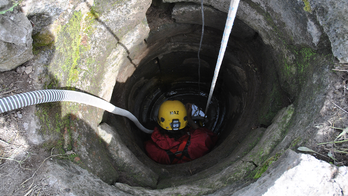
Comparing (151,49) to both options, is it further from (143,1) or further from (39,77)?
(39,77)

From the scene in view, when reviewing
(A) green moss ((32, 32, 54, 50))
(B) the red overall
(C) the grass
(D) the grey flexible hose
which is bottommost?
(B) the red overall

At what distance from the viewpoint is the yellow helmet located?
4387mm

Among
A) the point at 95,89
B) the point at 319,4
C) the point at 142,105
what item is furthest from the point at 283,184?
the point at 142,105

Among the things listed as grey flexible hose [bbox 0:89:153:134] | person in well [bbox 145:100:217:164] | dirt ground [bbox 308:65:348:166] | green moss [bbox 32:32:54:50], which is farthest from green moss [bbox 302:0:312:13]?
person in well [bbox 145:100:217:164]

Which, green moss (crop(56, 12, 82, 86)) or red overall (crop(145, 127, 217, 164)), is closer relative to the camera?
green moss (crop(56, 12, 82, 86))

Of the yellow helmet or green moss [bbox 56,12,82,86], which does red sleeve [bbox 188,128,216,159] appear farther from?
green moss [bbox 56,12,82,86]

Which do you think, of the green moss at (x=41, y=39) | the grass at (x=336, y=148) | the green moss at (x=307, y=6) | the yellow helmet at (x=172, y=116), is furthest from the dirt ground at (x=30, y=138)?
the yellow helmet at (x=172, y=116)

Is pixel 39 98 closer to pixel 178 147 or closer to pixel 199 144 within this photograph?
pixel 178 147

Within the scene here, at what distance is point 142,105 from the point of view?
5.18 m

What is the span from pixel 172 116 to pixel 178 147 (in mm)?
728

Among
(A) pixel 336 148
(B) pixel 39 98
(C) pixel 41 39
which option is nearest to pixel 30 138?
(B) pixel 39 98

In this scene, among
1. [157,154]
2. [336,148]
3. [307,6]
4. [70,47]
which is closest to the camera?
[336,148]

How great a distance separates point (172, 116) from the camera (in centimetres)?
441

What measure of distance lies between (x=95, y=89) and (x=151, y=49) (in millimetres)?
1601
